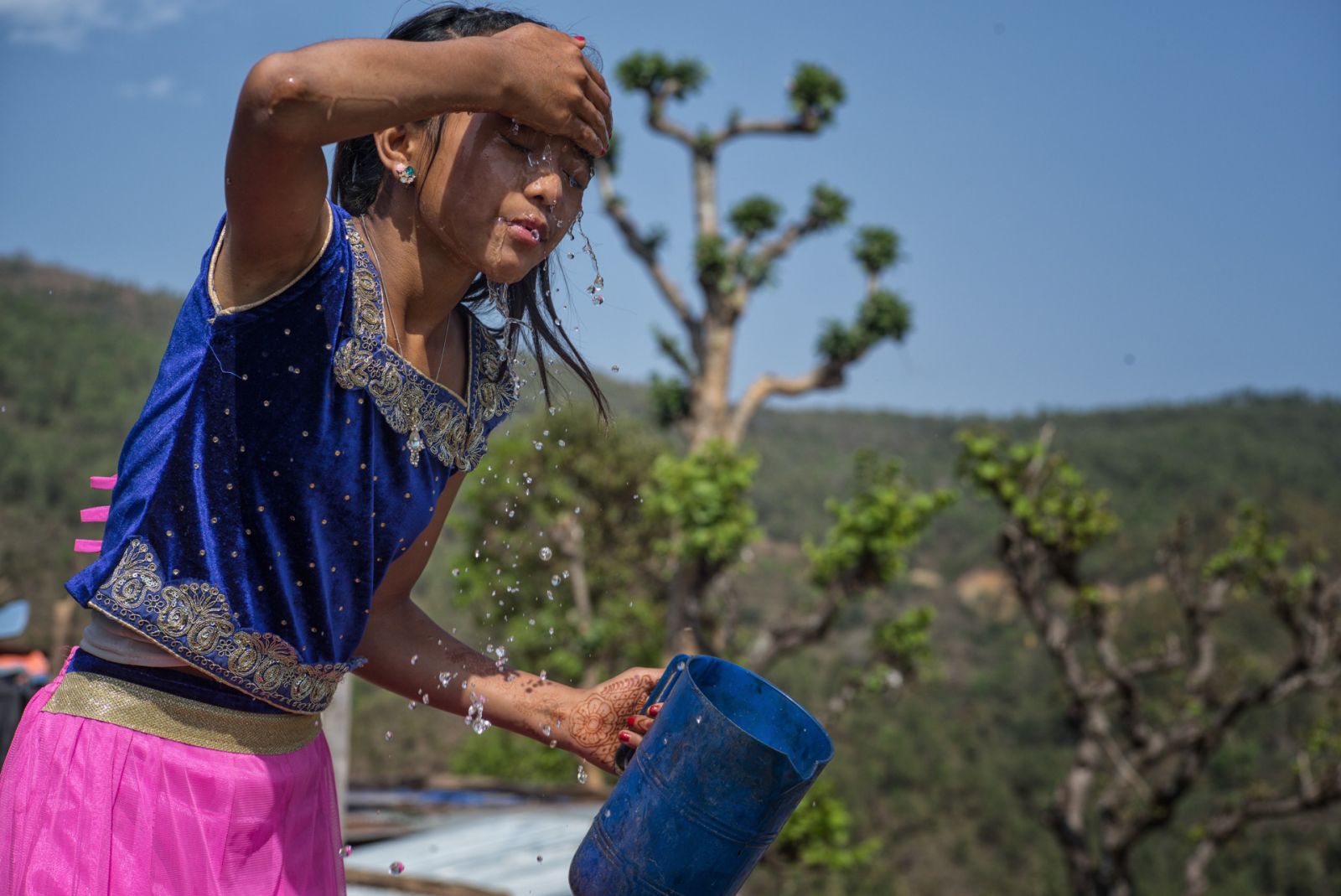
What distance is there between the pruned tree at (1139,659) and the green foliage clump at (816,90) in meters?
3.47

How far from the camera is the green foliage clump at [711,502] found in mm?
10852

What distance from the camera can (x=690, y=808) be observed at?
155 centimetres

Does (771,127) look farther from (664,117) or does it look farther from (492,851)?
(492,851)

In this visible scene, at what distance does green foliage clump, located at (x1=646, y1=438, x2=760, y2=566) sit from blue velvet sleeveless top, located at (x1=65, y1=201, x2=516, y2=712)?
30.4ft

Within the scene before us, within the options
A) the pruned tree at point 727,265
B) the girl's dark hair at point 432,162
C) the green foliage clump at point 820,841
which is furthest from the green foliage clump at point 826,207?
the girl's dark hair at point 432,162

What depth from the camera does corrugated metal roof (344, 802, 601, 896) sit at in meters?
6.17

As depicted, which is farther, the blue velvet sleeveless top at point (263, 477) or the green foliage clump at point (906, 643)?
the green foliage clump at point (906, 643)

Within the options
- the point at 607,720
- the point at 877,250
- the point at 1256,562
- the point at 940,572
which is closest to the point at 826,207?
the point at 877,250

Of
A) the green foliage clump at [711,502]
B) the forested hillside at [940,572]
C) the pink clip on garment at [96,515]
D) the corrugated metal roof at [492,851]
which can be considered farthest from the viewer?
the forested hillside at [940,572]

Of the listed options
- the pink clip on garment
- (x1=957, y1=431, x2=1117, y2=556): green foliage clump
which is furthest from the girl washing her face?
(x1=957, y1=431, x2=1117, y2=556): green foliage clump

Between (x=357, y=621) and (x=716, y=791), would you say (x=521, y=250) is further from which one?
(x=716, y=791)

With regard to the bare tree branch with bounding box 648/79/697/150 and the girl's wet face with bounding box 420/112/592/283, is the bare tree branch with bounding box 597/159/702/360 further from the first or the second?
the girl's wet face with bounding box 420/112/592/283

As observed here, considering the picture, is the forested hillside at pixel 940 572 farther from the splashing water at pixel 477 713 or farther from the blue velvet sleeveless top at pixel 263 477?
the blue velvet sleeveless top at pixel 263 477

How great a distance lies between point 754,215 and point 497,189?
11.0 m
